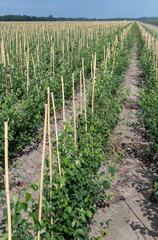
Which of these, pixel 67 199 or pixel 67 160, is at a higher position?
pixel 67 160

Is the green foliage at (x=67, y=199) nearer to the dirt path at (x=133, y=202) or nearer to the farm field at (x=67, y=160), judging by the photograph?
the farm field at (x=67, y=160)

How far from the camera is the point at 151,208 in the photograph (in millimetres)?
3365

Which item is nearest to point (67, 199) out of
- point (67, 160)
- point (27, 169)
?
point (67, 160)

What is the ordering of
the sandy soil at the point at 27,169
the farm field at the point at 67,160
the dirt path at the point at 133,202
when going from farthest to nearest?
the sandy soil at the point at 27,169, the dirt path at the point at 133,202, the farm field at the point at 67,160

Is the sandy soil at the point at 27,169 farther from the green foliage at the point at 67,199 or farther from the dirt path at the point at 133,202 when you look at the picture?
the dirt path at the point at 133,202

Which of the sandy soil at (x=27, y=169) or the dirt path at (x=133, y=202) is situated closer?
the dirt path at (x=133, y=202)

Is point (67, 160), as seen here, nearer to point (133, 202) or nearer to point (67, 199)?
point (67, 199)

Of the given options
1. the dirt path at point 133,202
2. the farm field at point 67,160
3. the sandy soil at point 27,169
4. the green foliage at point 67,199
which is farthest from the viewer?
the sandy soil at point 27,169

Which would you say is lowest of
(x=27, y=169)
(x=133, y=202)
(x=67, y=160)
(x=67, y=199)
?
(x=133, y=202)

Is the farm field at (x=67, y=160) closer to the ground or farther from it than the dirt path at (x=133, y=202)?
farther from it

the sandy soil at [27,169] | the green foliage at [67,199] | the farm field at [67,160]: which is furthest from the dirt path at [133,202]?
the sandy soil at [27,169]

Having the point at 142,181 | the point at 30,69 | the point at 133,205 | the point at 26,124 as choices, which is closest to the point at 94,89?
the point at 26,124

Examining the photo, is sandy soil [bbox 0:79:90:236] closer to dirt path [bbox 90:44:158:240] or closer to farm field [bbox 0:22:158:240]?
farm field [bbox 0:22:158:240]

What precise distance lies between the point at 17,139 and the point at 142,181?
225 cm
